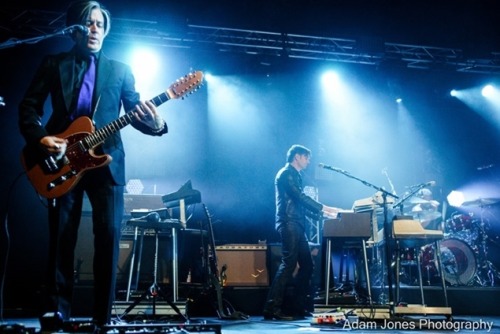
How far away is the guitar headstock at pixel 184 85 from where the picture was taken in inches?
144

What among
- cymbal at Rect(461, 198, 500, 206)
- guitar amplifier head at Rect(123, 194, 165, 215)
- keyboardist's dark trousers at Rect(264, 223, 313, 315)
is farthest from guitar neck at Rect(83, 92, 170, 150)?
cymbal at Rect(461, 198, 500, 206)

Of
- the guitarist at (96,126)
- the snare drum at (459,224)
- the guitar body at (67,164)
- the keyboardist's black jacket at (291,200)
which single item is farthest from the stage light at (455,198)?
the guitar body at (67,164)

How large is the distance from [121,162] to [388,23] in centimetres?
775

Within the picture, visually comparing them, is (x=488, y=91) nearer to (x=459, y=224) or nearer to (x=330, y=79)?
(x=330, y=79)

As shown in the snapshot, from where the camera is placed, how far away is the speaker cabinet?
8156mm

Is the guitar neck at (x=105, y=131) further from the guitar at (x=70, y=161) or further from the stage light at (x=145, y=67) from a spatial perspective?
the stage light at (x=145, y=67)

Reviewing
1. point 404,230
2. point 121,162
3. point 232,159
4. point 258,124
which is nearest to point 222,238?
point 232,159

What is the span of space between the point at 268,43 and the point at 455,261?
5.55 m

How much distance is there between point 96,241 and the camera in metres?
3.27

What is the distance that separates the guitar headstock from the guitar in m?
0.57

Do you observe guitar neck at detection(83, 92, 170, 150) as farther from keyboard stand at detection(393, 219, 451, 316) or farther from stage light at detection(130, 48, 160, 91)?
stage light at detection(130, 48, 160, 91)

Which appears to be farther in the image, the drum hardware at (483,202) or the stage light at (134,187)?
the stage light at (134,187)

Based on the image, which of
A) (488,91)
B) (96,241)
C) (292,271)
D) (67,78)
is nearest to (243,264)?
(292,271)

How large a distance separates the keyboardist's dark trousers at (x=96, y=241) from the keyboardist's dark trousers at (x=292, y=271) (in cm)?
395
